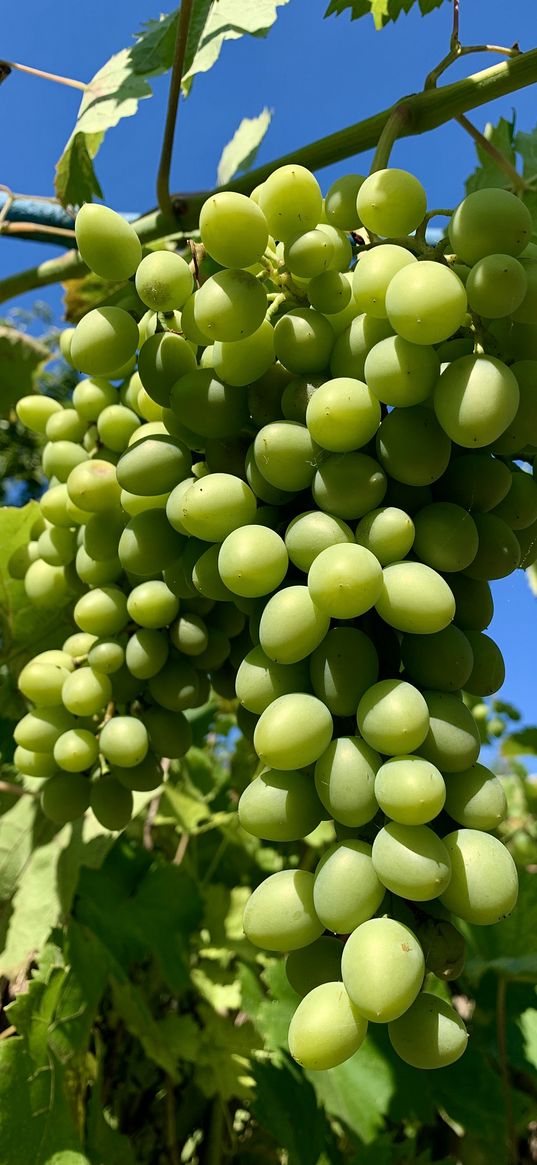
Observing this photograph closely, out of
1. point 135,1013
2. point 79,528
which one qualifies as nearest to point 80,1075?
point 135,1013

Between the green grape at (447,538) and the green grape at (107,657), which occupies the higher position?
the green grape at (447,538)

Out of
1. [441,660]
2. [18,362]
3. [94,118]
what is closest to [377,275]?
[441,660]

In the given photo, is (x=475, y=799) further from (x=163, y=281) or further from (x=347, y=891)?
(x=163, y=281)

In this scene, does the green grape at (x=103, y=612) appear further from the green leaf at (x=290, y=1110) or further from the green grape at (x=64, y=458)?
the green leaf at (x=290, y=1110)

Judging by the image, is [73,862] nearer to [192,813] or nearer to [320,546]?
[192,813]

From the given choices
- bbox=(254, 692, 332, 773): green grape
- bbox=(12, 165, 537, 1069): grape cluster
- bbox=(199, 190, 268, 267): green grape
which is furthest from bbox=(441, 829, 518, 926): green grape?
bbox=(199, 190, 268, 267): green grape

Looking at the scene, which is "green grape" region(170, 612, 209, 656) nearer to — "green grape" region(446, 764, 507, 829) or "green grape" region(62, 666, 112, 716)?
"green grape" region(62, 666, 112, 716)

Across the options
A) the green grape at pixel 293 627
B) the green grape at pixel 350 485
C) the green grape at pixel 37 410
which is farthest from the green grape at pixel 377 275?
the green grape at pixel 37 410
